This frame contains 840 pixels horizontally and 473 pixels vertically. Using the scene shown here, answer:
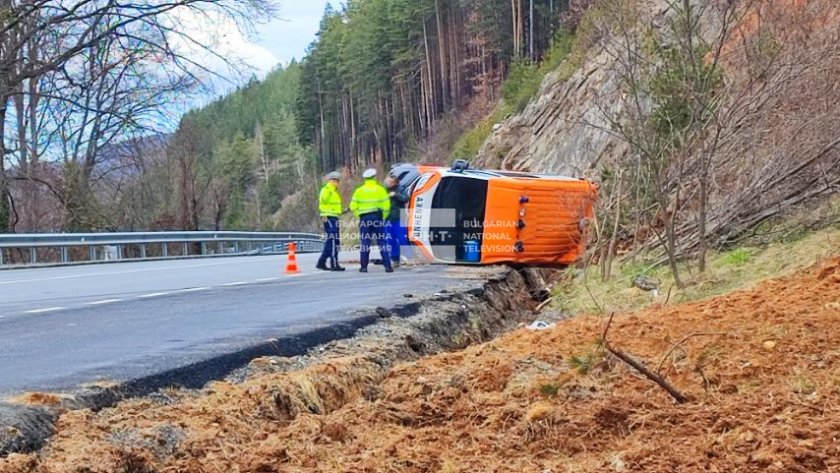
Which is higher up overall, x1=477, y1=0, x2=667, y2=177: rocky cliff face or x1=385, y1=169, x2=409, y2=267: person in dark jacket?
x1=477, y1=0, x2=667, y2=177: rocky cliff face

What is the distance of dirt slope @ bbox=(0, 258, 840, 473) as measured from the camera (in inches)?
140

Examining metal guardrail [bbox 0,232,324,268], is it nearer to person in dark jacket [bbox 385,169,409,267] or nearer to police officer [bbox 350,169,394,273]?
person in dark jacket [bbox 385,169,409,267]

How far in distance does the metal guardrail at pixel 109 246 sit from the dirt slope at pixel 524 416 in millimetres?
15300

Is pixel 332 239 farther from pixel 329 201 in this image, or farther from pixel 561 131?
pixel 561 131

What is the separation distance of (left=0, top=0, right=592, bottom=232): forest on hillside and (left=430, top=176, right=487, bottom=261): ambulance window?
570 cm

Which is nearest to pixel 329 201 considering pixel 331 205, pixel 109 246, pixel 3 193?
pixel 331 205

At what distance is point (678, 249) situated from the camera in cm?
1175

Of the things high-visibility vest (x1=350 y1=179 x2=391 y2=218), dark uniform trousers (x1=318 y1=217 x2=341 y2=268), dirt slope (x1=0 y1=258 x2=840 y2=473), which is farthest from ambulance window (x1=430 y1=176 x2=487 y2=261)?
dirt slope (x1=0 y1=258 x2=840 y2=473)

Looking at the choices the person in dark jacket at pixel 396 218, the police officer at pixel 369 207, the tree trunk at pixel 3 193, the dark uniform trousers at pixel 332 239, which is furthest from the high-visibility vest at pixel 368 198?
the tree trunk at pixel 3 193

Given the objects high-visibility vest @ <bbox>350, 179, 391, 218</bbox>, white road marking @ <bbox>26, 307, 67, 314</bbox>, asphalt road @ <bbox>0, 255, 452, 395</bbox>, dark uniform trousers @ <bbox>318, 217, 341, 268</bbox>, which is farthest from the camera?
dark uniform trousers @ <bbox>318, 217, 341, 268</bbox>

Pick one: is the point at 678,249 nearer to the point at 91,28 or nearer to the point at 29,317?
the point at 29,317

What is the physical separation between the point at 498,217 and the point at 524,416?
35.1ft

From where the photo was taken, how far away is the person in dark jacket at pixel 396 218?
1562 cm

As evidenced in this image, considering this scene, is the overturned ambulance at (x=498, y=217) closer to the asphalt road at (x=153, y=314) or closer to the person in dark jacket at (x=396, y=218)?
the person in dark jacket at (x=396, y=218)
